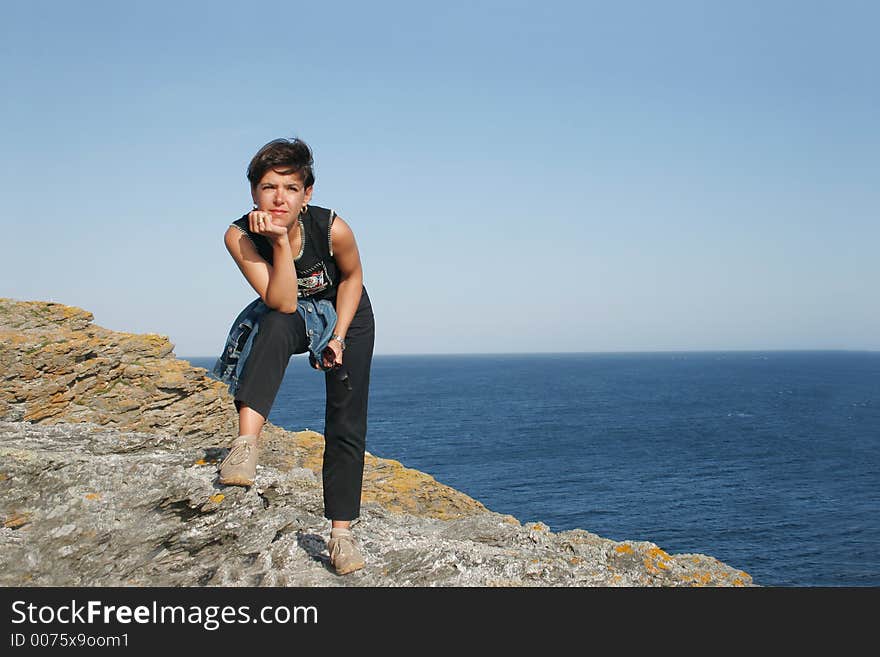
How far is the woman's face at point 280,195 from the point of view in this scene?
4.87 metres

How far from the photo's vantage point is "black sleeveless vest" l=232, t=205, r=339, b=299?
5066mm

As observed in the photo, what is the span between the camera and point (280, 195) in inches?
192

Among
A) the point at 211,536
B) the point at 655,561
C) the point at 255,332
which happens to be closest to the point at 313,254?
the point at 255,332

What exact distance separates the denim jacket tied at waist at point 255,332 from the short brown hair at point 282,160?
98cm

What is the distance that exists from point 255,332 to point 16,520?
3.23 metres

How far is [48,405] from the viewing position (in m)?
11.0

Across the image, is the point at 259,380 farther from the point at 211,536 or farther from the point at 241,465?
the point at 211,536

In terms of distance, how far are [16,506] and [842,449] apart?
92.6 metres

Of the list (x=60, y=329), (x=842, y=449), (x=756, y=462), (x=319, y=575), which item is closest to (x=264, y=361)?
(x=319, y=575)

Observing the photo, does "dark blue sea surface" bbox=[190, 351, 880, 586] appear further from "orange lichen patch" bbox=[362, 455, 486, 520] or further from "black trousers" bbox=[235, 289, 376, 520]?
"black trousers" bbox=[235, 289, 376, 520]

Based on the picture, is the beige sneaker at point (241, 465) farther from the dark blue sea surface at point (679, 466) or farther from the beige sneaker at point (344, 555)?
the dark blue sea surface at point (679, 466)

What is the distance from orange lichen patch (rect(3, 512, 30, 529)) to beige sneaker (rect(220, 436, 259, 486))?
256cm

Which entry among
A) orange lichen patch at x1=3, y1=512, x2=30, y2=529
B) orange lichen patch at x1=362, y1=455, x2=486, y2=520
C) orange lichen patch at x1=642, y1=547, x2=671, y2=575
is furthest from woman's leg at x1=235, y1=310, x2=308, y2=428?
orange lichen patch at x1=362, y1=455, x2=486, y2=520
